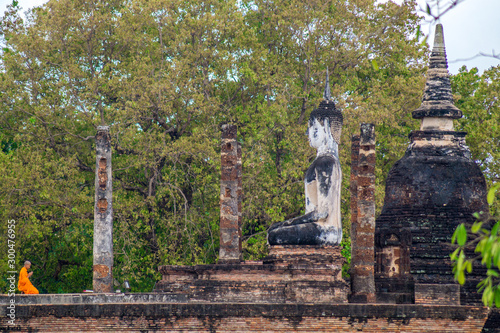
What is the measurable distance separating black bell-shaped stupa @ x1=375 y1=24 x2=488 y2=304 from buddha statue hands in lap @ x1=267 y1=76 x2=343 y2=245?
2.20 meters

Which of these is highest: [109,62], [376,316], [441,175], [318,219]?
[109,62]

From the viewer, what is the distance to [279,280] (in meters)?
13.9

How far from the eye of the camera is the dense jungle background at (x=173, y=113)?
22.1 meters

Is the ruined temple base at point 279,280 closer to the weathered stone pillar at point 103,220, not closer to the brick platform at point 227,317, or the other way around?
the brick platform at point 227,317

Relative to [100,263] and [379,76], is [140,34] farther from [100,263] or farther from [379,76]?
[100,263]

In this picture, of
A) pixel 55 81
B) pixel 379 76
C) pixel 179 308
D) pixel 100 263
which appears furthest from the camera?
pixel 379 76

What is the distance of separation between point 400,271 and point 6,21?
47.4ft

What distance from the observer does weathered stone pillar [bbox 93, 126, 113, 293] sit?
600 inches

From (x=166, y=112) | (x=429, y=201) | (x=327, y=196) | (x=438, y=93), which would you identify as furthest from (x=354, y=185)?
(x=166, y=112)

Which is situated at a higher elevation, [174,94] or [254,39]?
[254,39]

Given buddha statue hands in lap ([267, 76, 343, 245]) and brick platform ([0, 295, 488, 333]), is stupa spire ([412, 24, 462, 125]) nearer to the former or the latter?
buddha statue hands in lap ([267, 76, 343, 245])

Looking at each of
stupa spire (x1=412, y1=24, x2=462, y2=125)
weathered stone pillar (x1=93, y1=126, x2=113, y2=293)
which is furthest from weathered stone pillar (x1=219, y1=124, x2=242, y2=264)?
stupa spire (x1=412, y1=24, x2=462, y2=125)

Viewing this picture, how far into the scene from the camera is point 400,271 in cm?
1586

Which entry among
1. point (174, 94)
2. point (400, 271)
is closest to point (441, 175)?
point (400, 271)
